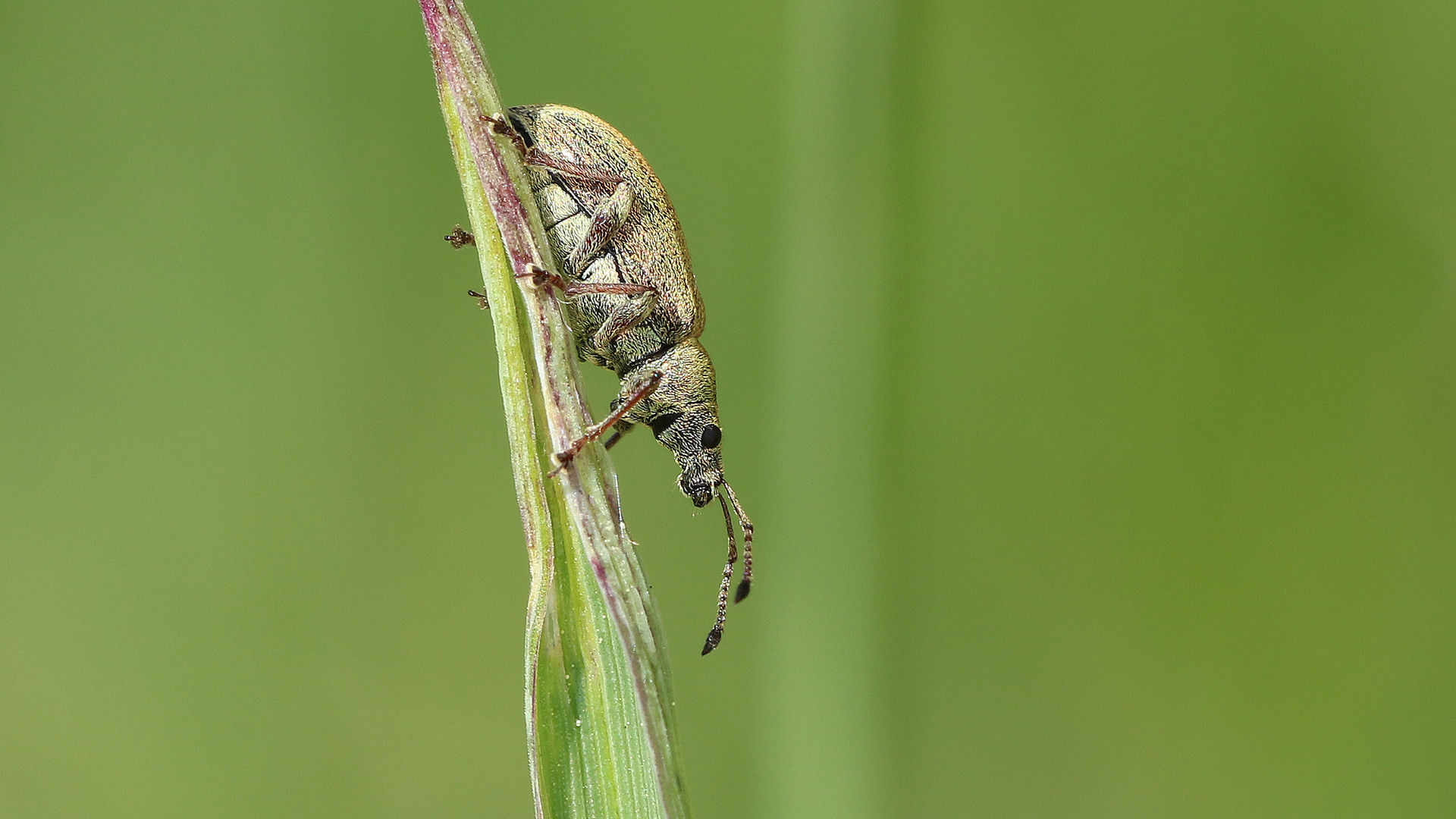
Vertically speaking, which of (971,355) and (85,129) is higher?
(85,129)

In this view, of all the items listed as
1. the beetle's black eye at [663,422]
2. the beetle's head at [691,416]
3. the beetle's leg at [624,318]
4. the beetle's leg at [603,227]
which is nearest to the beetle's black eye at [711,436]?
the beetle's head at [691,416]

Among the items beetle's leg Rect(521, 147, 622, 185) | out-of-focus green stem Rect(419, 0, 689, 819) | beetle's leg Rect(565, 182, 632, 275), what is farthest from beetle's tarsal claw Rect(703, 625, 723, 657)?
beetle's leg Rect(521, 147, 622, 185)

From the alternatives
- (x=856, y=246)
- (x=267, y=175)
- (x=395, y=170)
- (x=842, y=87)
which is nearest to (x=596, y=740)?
(x=856, y=246)

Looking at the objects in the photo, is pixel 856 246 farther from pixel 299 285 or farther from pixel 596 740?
pixel 299 285

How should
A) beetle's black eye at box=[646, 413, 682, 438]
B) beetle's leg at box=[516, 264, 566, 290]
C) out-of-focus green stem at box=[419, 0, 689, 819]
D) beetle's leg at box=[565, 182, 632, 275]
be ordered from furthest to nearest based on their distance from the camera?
1. beetle's black eye at box=[646, 413, 682, 438]
2. beetle's leg at box=[565, 182, 632, 275]
3. beetle's leg at box=[516, 264, 566, 290]
4. out-of-focus green stem at box=[419, 0, 689, 819]

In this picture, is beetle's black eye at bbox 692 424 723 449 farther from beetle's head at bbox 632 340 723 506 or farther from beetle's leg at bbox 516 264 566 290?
beetle's leg at bbox 516 264 566 290

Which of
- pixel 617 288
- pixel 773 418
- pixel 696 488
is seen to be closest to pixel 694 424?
pixel 696 488

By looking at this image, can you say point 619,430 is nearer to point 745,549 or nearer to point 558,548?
point 745,549
